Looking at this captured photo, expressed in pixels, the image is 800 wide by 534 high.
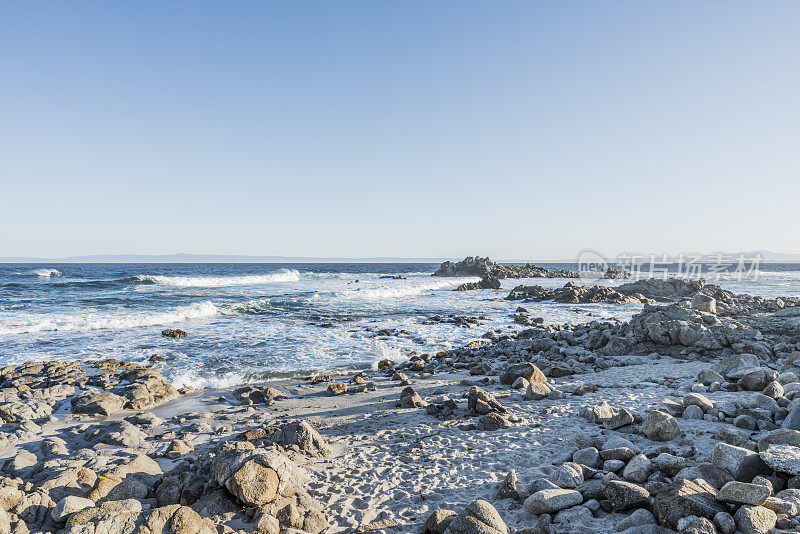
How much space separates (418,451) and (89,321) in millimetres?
19115

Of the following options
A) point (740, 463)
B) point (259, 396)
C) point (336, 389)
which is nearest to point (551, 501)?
point (740, 463)

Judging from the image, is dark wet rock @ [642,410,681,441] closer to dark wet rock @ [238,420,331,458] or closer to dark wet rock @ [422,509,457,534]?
dark wet rock @ [422,509,457,534]

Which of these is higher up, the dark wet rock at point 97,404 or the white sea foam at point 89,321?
the dark wet rock at point 97,404

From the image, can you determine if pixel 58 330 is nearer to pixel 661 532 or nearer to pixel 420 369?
pixel 420 369

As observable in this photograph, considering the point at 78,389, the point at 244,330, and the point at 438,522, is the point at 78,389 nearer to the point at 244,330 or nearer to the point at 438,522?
the point at 244,330

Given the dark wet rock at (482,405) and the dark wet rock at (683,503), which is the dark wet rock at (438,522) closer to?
the dark wet rock at (683,503)

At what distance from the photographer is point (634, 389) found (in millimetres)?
8094

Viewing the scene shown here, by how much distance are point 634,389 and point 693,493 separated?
509 centimetres

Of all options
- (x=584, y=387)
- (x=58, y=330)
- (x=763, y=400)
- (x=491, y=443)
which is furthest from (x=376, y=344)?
(x=58, y=330)

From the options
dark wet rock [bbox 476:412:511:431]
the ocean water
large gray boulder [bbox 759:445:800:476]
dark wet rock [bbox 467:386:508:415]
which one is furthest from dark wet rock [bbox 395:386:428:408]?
large gray boulder [bbox 759:445:800:476]

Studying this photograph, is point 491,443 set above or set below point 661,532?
below

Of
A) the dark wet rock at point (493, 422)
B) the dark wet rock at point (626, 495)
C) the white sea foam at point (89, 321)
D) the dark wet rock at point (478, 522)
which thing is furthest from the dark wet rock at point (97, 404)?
the white sea foam at point (89, 321)

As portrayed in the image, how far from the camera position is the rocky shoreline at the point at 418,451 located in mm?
3674

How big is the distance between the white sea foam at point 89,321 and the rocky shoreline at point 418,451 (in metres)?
7.70
